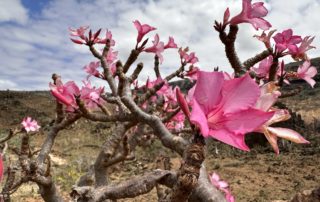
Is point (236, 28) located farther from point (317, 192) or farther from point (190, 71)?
point (190, 71)

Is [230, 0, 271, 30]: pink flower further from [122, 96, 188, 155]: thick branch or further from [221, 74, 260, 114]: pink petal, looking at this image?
[221, 74, 260, 114]: pink petal

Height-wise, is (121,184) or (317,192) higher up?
(121,184)

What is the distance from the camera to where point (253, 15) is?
1.49m

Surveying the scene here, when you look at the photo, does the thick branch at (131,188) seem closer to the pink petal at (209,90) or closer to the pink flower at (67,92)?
the pink flower at (67,92)

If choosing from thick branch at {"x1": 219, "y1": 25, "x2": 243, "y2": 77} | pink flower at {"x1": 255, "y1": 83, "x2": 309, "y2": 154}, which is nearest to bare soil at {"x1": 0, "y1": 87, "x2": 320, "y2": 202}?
thick branch at {"x1": 219, "y1": 25, "x2": 243, "y2": 77}

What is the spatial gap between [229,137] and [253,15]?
779mm

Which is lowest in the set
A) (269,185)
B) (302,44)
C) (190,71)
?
(269,185)

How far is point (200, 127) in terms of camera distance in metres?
0.80

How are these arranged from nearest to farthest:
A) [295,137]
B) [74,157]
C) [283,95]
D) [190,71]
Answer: [295,137] < [283,95] < [190,71] < [74,157]

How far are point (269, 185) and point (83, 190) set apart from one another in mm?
9656

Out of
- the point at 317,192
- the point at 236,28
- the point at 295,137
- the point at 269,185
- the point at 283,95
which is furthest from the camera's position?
the point at 269,185

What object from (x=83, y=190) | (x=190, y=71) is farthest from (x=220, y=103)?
(x=190, y=71)

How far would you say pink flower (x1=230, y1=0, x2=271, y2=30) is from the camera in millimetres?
1476

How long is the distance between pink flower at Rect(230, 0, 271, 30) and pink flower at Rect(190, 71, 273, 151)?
664 millimetres
